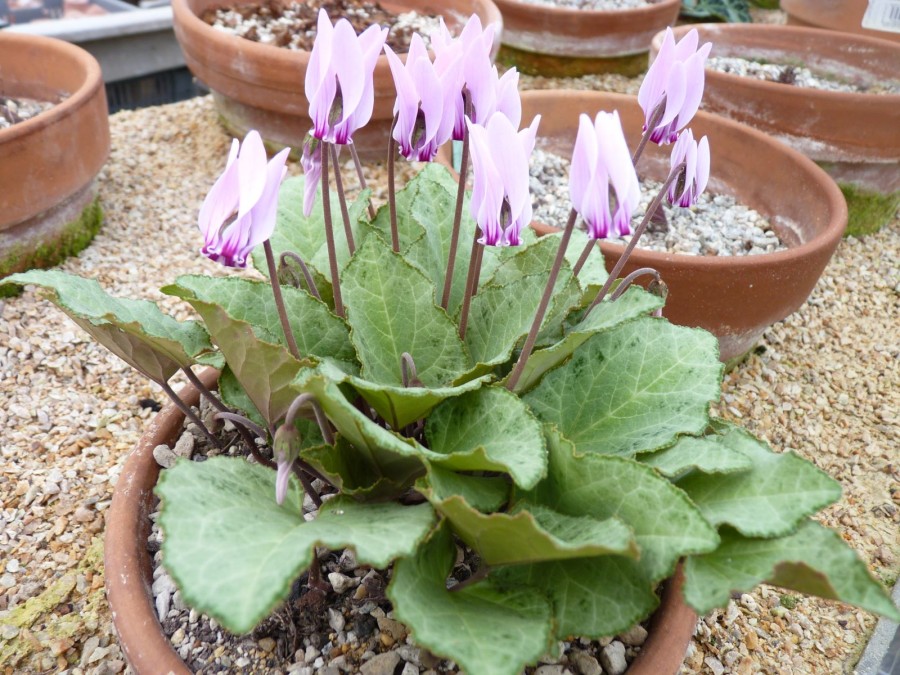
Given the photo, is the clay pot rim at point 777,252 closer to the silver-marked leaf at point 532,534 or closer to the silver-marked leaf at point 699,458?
the silver-marked leaf at point 699,458

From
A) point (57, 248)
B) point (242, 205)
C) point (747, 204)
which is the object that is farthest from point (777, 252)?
point (57, 248)

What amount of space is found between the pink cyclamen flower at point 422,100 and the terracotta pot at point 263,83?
1299mm

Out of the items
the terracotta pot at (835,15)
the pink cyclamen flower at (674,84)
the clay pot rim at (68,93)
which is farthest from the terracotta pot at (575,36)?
the pink cyclamen flower at (674,84)

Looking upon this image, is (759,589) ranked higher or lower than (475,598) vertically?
lower

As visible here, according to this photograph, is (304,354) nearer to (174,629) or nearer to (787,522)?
(174,629)

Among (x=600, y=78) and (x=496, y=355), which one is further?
(x=600, y=78)

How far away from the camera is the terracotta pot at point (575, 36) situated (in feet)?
10.2

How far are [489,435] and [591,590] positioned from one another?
0.20 metres

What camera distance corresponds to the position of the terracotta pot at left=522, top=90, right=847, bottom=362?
1.52m

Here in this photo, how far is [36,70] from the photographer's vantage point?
219cm

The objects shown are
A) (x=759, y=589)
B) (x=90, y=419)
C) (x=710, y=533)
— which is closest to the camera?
(x=710, y=533)

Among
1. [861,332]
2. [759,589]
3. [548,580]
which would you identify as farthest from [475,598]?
[861,332]

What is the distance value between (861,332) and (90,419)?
1.90 metres

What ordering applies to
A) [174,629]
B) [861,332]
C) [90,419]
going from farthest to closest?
[861,332] < [90,419] < [174,629]
